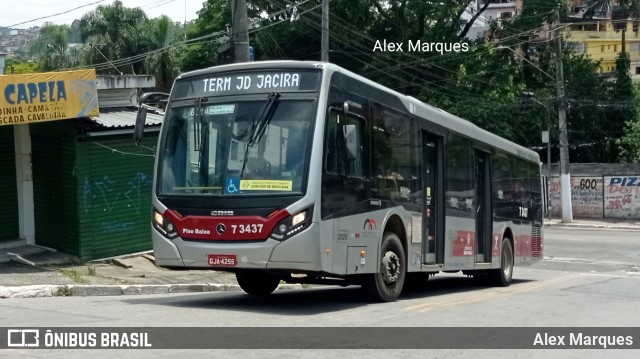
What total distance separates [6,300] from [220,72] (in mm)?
4912

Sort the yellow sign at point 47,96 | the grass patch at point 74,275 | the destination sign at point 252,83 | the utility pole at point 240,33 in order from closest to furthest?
the destination sign at point 252,83, the grass patch at point 74,275, the yellow sign at point 47,96, the utility pole at point 240,33

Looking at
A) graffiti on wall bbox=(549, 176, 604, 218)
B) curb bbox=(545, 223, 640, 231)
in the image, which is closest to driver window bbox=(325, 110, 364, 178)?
curb bbox=(545, 223, 640, 231)

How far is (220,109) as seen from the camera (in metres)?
11.0

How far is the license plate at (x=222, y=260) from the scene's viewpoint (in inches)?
419

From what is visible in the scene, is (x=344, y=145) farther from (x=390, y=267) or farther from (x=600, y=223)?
(x=600, y=223)

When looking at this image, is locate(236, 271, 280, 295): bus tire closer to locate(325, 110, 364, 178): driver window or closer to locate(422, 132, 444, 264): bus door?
locate(422, 132, 444, 264): bus door

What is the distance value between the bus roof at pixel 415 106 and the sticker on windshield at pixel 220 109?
0.55m

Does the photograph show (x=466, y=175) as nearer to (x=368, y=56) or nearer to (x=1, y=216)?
(x=1, y=216)

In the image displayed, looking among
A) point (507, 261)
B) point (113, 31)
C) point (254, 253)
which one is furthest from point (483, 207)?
point (113, 31)

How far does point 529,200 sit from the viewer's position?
21.3 m

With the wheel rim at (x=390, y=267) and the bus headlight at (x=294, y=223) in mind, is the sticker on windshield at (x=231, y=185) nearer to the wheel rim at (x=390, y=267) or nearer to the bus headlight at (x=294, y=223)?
the bus headlight at (x=294, y=223)

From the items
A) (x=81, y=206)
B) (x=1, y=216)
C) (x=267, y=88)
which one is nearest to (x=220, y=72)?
(x=267, y=88)
